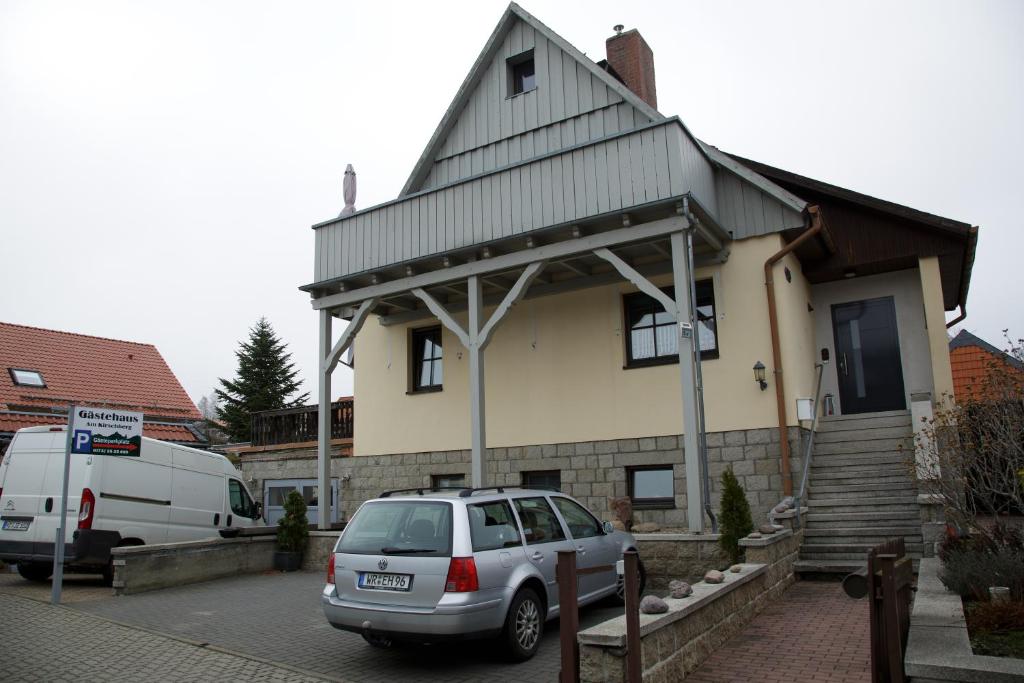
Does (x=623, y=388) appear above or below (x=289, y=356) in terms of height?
below

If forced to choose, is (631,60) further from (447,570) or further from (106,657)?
(106,657)

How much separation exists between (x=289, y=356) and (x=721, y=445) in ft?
113

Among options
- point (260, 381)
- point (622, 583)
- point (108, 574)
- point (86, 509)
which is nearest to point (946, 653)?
point (622, 583)

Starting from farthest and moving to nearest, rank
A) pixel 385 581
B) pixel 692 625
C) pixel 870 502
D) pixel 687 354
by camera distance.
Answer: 1. pixel 870 502
2. pixel 687 354
3. pixel 385 581
4. pixel 692 625

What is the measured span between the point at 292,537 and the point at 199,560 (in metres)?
1.59

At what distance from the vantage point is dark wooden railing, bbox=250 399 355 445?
18266 mm

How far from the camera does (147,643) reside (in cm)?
738

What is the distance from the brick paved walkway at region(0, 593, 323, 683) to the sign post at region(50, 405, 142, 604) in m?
1.23

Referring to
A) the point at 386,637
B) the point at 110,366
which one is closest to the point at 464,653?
the point at 386,637

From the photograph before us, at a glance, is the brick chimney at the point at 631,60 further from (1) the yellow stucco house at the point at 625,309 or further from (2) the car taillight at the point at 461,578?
(2) the car taillight at the point at 461,578

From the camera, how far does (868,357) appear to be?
46.3 feet

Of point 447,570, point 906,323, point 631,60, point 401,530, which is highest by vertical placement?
point 631,60

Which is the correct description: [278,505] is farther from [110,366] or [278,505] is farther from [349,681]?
[349,681]

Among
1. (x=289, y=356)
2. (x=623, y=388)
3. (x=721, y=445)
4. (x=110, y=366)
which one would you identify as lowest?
(x=721, y=445)
